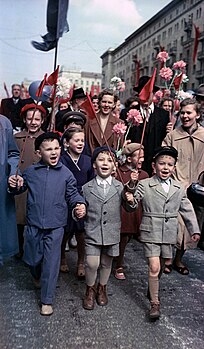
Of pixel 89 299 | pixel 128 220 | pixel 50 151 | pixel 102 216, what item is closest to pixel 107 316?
pixel 89 299

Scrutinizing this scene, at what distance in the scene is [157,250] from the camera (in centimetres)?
357

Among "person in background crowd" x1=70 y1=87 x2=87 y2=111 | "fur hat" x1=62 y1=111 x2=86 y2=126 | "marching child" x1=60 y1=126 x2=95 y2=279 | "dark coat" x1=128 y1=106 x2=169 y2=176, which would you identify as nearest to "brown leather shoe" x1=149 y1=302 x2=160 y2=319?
"marching child" x1=60 y1=126 x2=95 y2=279

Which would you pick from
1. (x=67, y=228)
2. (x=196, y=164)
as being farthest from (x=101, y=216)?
(x=196, y=164)

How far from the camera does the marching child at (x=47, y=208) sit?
3467 millimetres

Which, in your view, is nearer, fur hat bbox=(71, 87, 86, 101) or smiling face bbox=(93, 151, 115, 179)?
smiling face bbox=(93, 151, 115, 179)

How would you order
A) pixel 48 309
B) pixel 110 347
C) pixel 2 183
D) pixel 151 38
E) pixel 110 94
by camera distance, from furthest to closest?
pixel 151 38
pixel 110 94
pixel 2 183
pixel 48 309
pixel 110 347

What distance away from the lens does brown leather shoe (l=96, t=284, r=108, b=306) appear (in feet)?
11.9

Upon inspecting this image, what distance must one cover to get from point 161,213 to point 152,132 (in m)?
2.09

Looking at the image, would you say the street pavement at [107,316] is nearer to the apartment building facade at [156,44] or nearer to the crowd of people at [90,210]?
the crowd of people at [90,210]

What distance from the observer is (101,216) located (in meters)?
3.59

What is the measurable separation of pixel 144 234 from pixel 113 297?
0.65 metres

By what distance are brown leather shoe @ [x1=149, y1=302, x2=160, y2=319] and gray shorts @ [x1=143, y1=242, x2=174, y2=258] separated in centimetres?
38

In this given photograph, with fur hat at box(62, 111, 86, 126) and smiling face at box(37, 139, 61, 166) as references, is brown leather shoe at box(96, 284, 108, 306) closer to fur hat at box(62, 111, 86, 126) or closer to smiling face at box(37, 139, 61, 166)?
smiling face at box(37, 139, 61, 166)

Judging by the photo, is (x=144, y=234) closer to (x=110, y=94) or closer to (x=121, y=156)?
(x=121, y=156)
